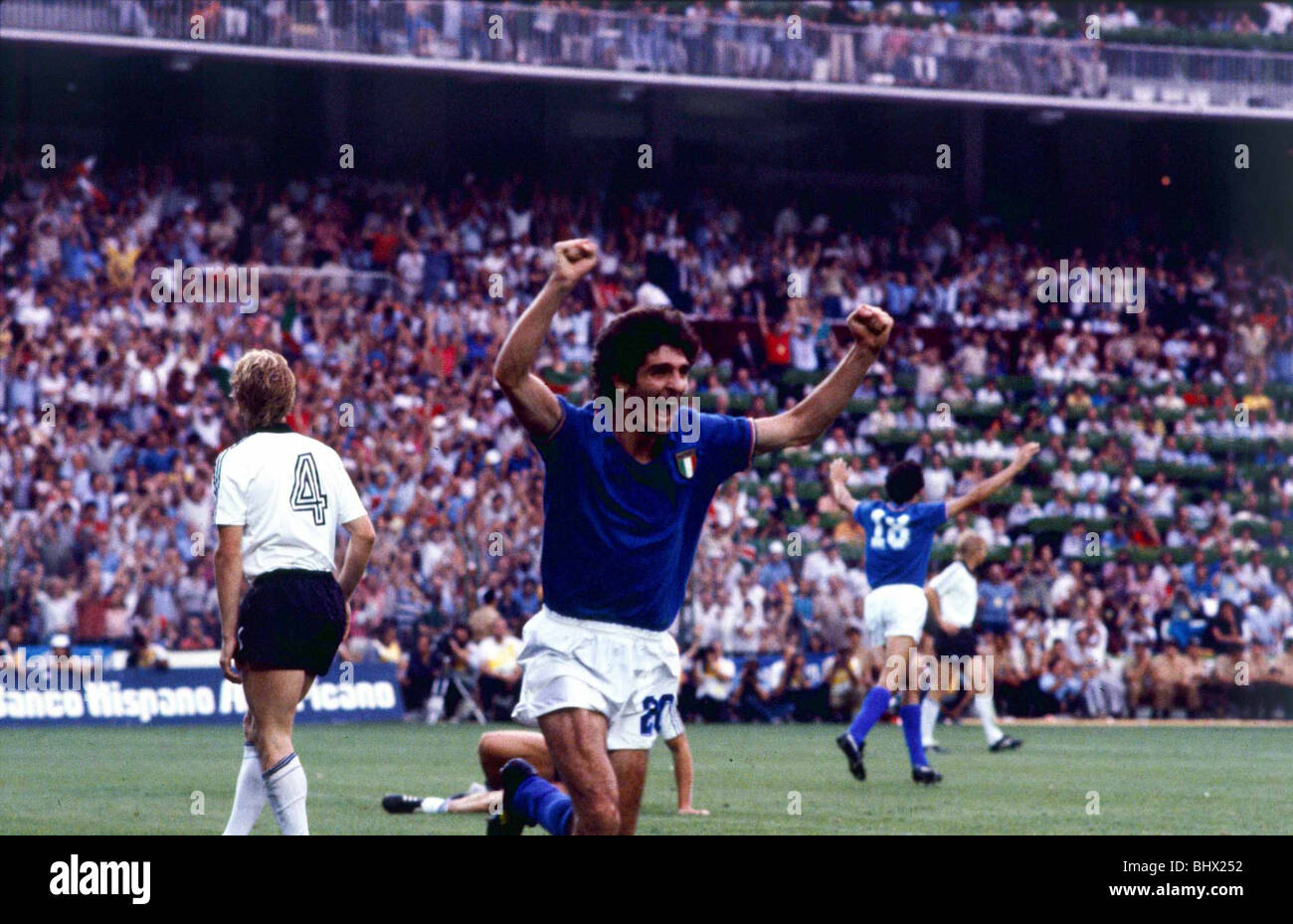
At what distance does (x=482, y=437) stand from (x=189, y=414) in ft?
12.4

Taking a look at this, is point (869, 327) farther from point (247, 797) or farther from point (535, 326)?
point (247, 797)

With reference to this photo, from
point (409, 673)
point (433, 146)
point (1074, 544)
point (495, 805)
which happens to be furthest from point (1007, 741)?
point (433, 146)

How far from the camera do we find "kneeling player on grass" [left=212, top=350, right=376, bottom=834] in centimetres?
759

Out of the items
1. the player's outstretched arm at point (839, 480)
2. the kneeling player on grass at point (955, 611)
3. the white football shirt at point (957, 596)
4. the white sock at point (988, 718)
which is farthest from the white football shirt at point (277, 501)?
the white sock at point (988, 718)

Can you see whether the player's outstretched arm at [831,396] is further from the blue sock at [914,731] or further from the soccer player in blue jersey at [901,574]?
the blue sock at [914,731]

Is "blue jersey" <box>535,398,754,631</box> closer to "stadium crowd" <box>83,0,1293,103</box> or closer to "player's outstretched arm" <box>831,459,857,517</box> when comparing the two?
"player's outstretched arm" <box>831,459,857,517</box>

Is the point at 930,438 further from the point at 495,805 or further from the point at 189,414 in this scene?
the point at 495,805

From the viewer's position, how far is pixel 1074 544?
2666cm

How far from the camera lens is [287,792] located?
7680 mm

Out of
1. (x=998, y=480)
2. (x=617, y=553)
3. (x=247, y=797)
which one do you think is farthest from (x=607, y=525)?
(x=998, y=480)

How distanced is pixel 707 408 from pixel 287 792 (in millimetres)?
19467

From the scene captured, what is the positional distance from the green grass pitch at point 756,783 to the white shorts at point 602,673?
3.74 m

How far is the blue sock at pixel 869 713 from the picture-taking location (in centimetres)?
1391

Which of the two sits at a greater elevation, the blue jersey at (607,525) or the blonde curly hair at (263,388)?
the blonde curly hair at (263,388)
